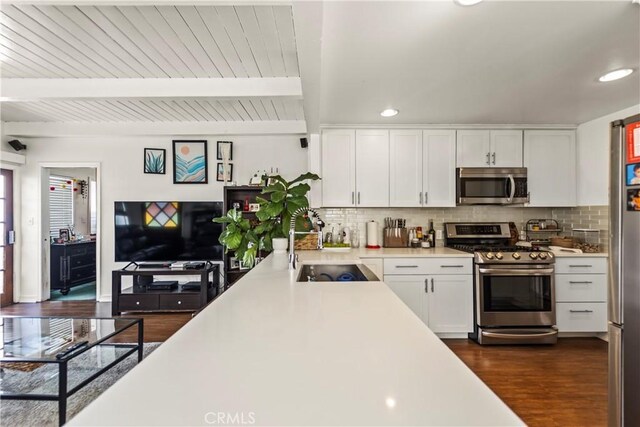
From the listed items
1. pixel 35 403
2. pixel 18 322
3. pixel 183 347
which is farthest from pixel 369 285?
pixel 18 322

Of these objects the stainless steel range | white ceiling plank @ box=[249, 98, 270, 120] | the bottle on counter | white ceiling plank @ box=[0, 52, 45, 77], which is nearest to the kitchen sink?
the stainless steel range

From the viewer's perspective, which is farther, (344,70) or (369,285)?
(344,70)

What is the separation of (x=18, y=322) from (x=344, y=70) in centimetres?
337

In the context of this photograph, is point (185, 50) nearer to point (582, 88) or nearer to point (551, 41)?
point (551, 41)

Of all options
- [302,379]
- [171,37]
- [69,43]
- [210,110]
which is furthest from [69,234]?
[302,379]

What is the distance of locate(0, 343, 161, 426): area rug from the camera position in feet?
6.30

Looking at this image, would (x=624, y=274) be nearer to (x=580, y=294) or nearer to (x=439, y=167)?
(x=580, y=294)

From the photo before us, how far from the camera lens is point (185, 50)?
2.36 meters

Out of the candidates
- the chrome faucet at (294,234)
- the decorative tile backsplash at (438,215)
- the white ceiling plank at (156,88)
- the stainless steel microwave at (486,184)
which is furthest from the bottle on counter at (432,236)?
the white ceiling plank at (156,88)

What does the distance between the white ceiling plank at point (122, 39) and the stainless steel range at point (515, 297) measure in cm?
333

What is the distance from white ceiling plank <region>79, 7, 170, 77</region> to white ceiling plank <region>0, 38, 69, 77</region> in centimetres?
79

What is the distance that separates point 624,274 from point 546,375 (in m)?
1.50

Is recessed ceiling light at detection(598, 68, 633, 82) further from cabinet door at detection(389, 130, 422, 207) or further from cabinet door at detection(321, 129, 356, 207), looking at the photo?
cabinet door at detection(321, 129, 356, 207)

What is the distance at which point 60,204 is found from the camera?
575 centimetres
